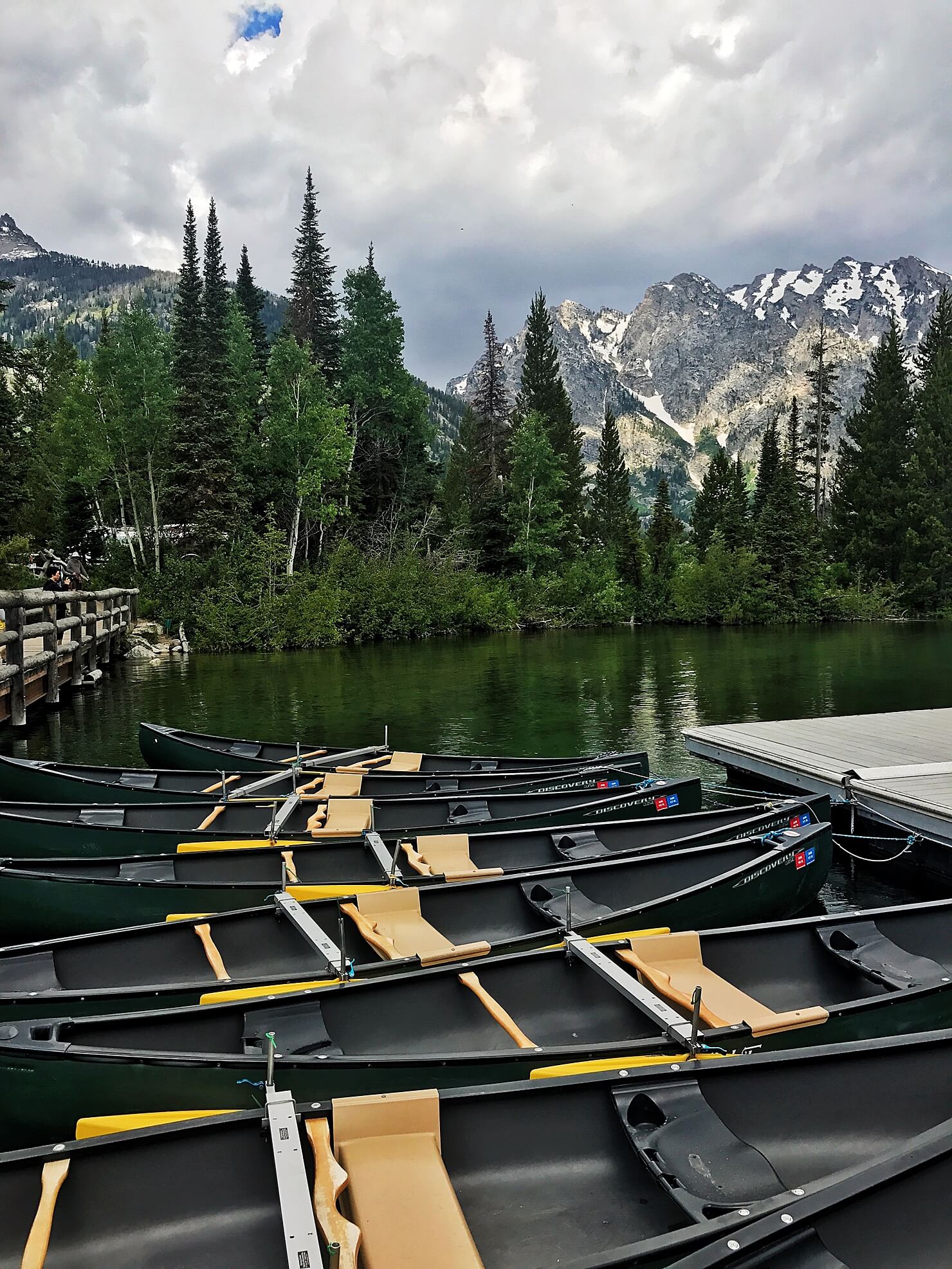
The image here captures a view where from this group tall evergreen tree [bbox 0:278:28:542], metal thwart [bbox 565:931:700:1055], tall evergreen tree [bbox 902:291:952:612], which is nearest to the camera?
metal thwart [bbox 565:931:700:1055]

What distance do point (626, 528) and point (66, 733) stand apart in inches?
2309

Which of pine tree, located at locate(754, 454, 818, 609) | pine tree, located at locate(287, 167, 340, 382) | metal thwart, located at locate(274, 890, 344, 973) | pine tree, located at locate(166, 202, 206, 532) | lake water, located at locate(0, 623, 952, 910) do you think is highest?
pine tree, located at locate(287, 167, 340, 382)

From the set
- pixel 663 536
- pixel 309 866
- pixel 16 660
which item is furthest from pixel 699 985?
pixel 663 536

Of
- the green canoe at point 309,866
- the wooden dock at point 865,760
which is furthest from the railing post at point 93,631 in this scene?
the green canoe at point 309,866

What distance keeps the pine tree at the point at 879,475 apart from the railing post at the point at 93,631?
2189 inches

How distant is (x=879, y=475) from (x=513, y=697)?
54.9 m

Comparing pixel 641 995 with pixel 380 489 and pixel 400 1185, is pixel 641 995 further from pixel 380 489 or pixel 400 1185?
pixel 380 489

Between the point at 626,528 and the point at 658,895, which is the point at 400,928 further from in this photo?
the point at 626,528

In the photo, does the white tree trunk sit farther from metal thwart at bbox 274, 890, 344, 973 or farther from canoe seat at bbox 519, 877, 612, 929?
metal thwart at bbox 274, 890, 344, 973

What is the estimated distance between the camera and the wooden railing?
16812 mm

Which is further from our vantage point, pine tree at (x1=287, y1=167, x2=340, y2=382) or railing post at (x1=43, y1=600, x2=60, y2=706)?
pine tree at (x1=287, y1=167, x2=340, y2=382)

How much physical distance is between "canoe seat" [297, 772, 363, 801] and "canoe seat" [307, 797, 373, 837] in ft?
1.29

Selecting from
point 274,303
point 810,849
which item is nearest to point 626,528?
point 810,849

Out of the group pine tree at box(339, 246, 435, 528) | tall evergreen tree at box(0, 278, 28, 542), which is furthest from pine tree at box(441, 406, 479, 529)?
tall evergreen tree at box(0, 278, 28, 542)
